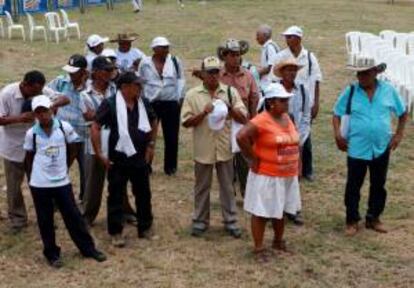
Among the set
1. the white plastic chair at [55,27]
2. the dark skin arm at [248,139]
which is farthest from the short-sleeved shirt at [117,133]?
the white plastic chair at [55,27]

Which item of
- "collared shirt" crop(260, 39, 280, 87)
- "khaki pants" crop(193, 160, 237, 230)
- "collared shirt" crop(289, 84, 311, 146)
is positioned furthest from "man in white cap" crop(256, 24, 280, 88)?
"khaki pants" crop(193, 160, 237, 230)

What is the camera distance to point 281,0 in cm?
3328

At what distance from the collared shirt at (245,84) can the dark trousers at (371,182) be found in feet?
3.72

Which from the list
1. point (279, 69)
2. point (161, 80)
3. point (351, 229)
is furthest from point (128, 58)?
point (351, 229)

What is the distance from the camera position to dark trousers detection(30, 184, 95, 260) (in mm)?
6160

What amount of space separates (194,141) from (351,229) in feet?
5.55

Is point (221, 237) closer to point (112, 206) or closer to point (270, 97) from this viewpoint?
point (112, 206)

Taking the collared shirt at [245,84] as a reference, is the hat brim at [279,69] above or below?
above

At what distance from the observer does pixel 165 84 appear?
863cm

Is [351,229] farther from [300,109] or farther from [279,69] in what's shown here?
[279,69]

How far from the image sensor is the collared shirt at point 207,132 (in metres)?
6.64

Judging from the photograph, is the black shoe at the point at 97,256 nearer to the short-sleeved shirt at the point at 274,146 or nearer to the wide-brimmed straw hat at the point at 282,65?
the short-sleeved shirt at the point at 274,146

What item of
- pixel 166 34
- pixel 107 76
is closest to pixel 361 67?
pixel 107 76

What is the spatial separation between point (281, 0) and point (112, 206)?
91.3ft
